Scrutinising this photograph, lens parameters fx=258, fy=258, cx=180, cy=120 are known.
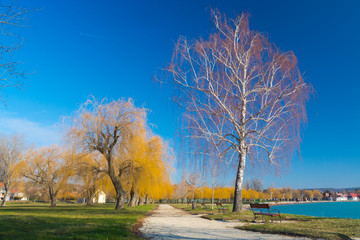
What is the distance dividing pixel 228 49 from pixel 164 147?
13.8 m

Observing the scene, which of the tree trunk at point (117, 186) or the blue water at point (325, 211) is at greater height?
the tree trunk at point (117, 186)

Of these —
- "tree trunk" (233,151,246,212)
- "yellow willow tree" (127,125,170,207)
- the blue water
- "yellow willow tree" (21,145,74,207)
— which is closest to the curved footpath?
"tree trunk" (233,151,246,212)

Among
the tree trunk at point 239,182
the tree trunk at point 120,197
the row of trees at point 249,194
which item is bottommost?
the row of trees at point 249,194

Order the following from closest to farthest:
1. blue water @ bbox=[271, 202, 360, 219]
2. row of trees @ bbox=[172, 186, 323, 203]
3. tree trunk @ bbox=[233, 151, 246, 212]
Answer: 1. tree trunk @ bbox=[233, 151, 246, 212]
2. blue water @ bbox=[271, 202, 360, 219]
3. row of trees @ bbox=[172, 186, 323, 203]

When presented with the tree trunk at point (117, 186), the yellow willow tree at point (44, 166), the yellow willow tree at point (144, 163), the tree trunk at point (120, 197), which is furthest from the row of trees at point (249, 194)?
the tree trunk at point (117, 186)

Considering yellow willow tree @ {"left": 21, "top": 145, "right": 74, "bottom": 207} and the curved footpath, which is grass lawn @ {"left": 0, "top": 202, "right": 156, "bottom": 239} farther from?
yellow willow tree @ {"left": 21, "top": 145, "right": 74, "bottom": 207}

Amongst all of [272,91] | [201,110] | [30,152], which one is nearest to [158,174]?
[201,110]

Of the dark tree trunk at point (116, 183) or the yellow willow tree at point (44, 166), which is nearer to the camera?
the dark tree trunk at point (116, 183)

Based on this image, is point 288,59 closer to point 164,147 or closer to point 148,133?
point 148,133

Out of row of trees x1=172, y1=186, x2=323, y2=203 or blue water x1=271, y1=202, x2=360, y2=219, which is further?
row of trees x1=172, y1=186, x2=323, y2=203

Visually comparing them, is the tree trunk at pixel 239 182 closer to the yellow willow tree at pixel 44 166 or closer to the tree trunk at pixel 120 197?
the tree trunk at pixel 120 197

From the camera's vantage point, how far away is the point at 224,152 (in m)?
13.8

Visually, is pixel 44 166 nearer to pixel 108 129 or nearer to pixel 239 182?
pixel 108 129

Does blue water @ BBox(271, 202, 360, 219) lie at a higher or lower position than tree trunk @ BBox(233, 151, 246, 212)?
lower
